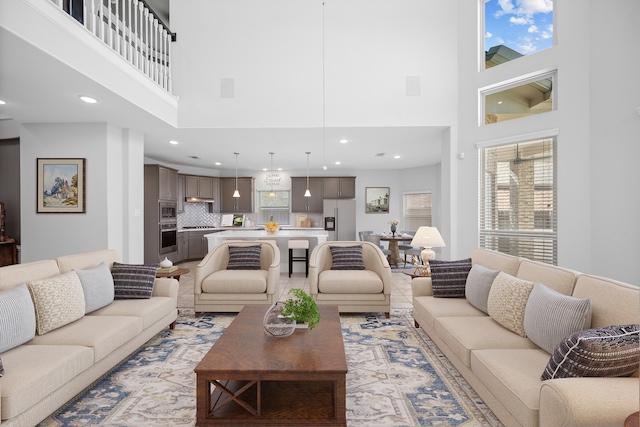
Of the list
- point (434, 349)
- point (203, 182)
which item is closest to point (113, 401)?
point (434, 349)

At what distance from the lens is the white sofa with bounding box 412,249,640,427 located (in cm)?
131

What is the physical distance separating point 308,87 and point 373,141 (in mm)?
1645

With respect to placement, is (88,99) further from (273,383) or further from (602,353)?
(602,353)

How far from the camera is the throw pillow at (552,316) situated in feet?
5.90

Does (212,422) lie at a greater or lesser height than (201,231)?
lesser

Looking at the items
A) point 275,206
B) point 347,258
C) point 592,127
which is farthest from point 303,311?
point 275,206

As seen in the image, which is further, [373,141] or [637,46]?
[373,141]

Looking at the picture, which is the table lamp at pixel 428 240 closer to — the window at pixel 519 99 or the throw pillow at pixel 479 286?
the throw pillow at pixel 479 286

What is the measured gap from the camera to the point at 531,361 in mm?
1859

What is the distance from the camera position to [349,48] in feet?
16.1

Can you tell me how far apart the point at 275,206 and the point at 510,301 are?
792cm

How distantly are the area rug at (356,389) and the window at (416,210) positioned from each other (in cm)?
623

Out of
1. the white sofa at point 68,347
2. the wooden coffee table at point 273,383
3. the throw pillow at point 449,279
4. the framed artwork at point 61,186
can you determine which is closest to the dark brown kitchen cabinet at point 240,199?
the framed artwork at point 61,186

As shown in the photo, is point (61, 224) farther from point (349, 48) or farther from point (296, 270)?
point (349, 48)
